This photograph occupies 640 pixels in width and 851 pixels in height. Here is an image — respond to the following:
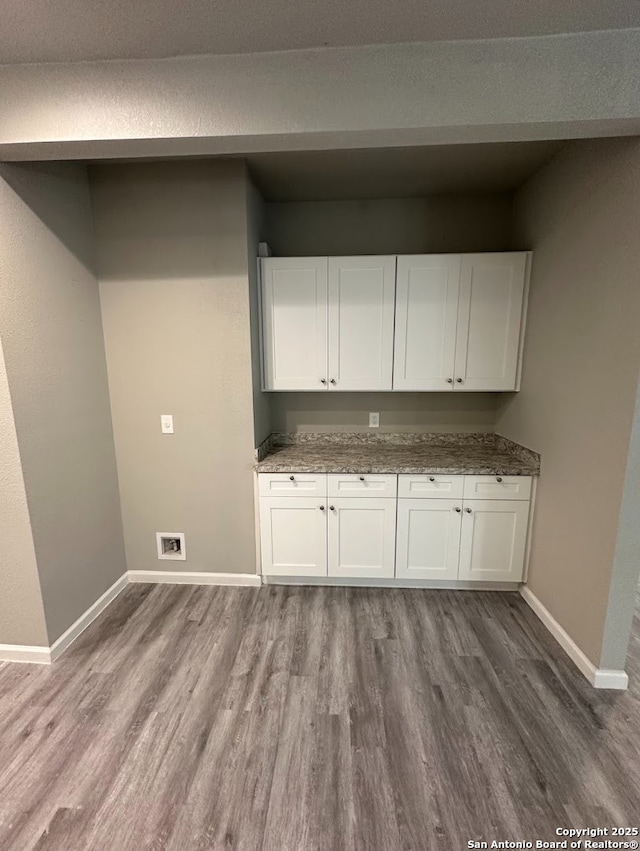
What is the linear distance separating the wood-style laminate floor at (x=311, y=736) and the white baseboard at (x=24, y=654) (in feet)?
0.23

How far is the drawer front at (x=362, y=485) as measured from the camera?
94.0 inches

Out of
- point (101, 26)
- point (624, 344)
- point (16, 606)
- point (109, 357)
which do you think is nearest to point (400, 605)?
point (624, 344)

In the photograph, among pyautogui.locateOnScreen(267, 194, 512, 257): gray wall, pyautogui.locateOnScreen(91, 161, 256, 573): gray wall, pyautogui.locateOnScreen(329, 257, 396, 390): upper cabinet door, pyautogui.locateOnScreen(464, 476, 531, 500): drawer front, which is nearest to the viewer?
pyautogui.locateOnScreen(91, 161, 256, 573): gray wall

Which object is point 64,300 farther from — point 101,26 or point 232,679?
point 232,679

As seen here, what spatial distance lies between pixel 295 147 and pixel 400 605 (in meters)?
2.44

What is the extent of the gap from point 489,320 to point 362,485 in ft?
4.36

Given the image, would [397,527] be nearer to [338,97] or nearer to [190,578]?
[190,578]

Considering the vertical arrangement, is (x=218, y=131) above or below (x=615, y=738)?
above

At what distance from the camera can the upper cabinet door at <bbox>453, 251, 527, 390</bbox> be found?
239 centimetres

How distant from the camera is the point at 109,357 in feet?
7.83

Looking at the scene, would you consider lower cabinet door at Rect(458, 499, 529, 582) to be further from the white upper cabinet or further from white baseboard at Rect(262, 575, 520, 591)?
the white upper cabinet

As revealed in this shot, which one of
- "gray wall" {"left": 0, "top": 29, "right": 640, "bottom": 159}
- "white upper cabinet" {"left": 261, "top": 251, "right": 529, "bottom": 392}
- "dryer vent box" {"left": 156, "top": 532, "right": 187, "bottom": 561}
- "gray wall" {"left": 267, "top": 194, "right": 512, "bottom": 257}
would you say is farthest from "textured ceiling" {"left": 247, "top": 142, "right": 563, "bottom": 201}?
"dryer vent box" {"left": 156, "top": 532, "right": 187, "bottom": 561}

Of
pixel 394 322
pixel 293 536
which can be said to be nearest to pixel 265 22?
pixel 394 322

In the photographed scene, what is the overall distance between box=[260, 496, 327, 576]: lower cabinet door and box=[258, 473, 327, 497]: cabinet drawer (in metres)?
0.04
